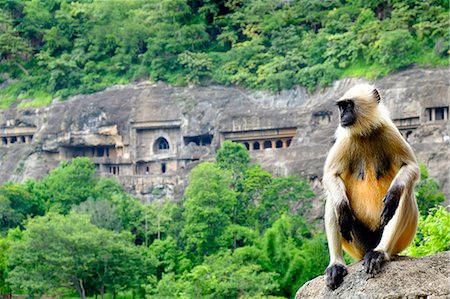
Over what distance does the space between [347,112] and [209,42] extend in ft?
153

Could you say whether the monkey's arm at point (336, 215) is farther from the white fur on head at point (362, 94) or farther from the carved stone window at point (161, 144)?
the carved stone window at point (161, 144)

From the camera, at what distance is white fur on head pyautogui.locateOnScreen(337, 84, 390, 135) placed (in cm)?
664

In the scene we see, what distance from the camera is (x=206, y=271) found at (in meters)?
27.0

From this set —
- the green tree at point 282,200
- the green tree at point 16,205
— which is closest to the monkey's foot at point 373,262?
the green tree at point 282,200

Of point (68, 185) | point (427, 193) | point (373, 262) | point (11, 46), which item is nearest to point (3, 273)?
point (68, 185)

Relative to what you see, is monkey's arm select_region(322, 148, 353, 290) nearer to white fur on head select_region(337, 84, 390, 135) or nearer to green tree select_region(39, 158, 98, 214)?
white fur on head select_region(337, 84, 390, 135)

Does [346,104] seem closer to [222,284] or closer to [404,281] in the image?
[404,281]

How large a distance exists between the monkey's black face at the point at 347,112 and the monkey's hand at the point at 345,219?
0.60m

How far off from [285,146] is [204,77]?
24.2 feet

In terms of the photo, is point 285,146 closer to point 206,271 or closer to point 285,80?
point 285,80

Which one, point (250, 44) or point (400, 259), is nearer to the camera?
point (400, 259)

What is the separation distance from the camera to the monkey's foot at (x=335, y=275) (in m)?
6.13

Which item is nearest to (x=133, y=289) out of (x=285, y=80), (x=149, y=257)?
(x=149, y=257)

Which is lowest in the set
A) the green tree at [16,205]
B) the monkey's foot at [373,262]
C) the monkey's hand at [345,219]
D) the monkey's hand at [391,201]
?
the green tree at [16,205]
